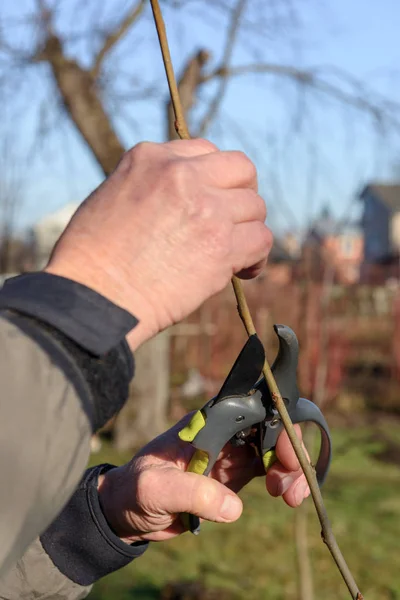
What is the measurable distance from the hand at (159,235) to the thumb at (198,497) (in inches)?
13.1

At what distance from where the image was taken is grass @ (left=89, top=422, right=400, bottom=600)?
4715mm

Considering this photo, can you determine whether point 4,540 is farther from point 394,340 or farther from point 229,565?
point 394,340

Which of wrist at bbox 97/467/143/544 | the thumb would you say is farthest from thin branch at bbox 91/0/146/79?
the thumb

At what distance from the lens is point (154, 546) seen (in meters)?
5.54

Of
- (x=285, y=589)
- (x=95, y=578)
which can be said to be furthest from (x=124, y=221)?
Result: (x=285, y=589)

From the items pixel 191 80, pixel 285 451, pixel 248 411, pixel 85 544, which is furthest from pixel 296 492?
pixel 191 80

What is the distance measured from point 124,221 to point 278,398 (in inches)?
16.6

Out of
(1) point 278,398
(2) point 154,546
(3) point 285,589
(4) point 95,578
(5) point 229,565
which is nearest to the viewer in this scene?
(1) point 278,398

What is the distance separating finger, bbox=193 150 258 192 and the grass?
4.03 m

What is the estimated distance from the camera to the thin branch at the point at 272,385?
42.4 inches

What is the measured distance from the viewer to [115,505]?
1435 millimetres

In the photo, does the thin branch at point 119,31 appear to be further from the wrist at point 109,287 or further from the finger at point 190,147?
the wrist at point 109,287

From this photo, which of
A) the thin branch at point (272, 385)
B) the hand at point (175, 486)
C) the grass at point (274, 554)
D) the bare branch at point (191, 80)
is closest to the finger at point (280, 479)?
the hand at point (175, 486)

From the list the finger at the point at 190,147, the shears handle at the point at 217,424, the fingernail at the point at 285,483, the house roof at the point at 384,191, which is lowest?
the house roof at the point at 384,191
